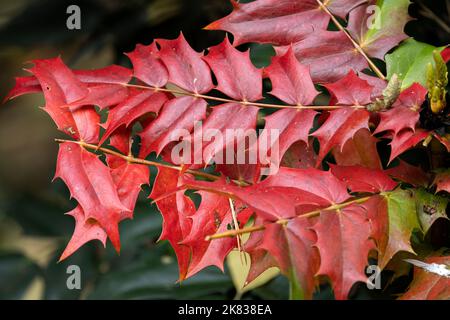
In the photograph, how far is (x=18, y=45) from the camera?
125 centimetres

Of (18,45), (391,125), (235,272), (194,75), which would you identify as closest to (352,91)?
(391,125)

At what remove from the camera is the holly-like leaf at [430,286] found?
51 cm

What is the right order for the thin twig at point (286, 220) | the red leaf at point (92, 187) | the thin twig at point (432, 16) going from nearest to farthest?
the thin twig at point (286, 220), the red leaf at point (92, 187), the thin twig at point (432, 16)

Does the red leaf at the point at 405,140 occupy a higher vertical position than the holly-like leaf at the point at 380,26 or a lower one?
lower

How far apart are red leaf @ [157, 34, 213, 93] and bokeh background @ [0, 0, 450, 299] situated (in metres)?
0.26

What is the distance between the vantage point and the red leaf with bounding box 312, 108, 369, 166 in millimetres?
568

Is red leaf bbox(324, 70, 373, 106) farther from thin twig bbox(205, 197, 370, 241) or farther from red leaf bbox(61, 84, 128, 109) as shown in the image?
red leaf bbox(61, 84, 128, 109)

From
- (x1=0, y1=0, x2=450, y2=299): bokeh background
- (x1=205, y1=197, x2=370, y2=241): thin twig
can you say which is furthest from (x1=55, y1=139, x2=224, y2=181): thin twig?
(x1=0, y1=0, x2=450, y2=299): bokeh background

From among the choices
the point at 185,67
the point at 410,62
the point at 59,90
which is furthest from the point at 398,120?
the point at 59,90

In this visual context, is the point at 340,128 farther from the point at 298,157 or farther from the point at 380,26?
the point at 380,26

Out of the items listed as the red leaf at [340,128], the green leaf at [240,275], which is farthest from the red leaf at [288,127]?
the green leaf at [240,275]

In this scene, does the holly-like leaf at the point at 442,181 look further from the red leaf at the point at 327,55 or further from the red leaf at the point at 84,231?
the red leaf at the point at 84,231

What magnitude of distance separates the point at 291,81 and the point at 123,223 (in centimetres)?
54

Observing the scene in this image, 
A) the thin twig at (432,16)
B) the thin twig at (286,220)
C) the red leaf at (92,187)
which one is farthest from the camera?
the thin twig at (432,16)
